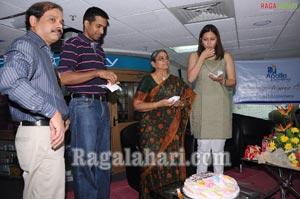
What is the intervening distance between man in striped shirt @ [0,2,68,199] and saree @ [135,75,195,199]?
101cm

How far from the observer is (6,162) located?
14.9 ft

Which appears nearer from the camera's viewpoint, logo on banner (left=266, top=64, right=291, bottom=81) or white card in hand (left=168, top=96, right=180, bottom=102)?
white card in hand (left=168, top=96, right=180, bottom=102)

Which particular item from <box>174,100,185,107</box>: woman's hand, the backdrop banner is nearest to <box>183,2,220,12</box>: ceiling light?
<box>174,100,185,107</box>: woman's hand

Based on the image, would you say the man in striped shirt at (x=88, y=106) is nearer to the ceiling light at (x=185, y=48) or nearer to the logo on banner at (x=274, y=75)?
the ceiling light at (x=185, y=48)

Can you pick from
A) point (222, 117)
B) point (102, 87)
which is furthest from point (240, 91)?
point (102, 87)

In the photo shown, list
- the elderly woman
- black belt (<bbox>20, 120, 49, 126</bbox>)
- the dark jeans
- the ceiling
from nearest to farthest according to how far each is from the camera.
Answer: black belt (<bbox>20, 120, 49, 126</bbox>) < the dark jeans < the elderly woman < the ceiling

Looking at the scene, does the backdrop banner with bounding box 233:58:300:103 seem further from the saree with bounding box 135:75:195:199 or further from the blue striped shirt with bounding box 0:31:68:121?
the blue striped shirt with bounding box 0:31:68:121

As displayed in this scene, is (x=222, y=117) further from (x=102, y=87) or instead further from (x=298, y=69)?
(x=298, y=69)

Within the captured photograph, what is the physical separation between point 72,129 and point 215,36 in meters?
1.35

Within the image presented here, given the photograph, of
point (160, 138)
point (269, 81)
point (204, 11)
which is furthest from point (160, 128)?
point (269, 81)

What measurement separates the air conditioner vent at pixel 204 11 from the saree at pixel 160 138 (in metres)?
1.13

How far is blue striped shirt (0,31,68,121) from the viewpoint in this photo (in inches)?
44.6

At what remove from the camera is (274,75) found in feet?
20.7

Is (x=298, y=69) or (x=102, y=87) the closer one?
(x=102, y=87)
